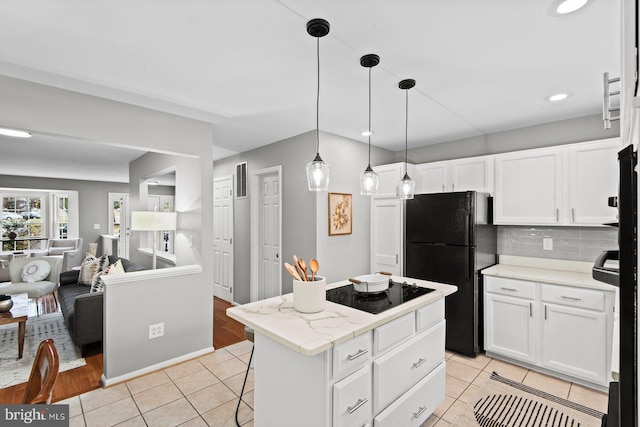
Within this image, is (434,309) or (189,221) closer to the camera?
(434,309)

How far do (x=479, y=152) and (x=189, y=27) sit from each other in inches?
135

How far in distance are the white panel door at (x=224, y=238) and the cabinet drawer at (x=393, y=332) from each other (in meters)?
3.63

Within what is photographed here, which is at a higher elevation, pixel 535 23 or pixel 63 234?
pixel 535 23

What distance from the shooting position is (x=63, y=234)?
312 inches

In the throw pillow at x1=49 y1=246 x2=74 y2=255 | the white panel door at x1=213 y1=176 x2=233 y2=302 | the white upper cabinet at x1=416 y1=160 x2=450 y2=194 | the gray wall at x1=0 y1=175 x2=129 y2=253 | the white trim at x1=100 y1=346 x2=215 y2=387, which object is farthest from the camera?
the gray wall at x1=0 y1=175 x2=129 y2=253

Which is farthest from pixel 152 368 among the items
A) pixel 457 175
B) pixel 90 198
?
pixel 90 198

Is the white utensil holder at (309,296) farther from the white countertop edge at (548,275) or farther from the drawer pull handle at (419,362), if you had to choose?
the white countertop edge at (548,275)

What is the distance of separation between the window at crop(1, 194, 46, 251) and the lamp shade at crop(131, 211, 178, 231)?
644cm

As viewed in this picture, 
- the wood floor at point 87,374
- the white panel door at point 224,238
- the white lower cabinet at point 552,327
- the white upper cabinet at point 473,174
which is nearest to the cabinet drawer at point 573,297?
the white lower cabinet at point 552,327

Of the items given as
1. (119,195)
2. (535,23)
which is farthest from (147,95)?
Answer: (119,195)

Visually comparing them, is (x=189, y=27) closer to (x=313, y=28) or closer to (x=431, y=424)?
(x=313, y=28)

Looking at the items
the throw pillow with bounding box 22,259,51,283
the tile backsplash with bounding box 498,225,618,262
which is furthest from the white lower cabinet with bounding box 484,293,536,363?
the throw pillow with bounding box 22,259,51,283

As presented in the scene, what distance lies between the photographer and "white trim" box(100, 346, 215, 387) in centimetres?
263

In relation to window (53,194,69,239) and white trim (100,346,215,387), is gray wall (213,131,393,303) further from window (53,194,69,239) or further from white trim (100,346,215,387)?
window (53,194,69,239)
